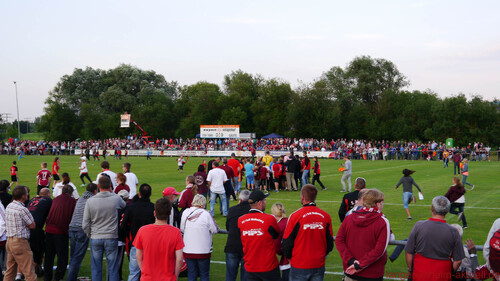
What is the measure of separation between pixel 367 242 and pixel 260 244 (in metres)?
1.39

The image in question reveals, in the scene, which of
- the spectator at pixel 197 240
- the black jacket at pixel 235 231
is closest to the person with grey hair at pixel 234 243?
the black jacket at pixel 235 231

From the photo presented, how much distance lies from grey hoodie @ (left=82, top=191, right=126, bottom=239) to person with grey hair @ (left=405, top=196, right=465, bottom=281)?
4.77 meters

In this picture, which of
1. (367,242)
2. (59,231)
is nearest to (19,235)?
(59,231)

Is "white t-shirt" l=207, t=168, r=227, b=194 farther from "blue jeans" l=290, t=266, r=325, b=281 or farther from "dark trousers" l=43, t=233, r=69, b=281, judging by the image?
"blue jeans" l=290, t=266, r=325, b=281

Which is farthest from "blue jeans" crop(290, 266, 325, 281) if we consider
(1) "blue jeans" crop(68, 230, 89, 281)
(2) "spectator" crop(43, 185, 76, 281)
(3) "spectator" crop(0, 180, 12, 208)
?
(3) "spectator" crop(0, 180, 12, 208)

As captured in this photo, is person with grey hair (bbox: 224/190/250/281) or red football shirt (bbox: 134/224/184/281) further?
person with grey hair (bbox: 224/190/250/281)

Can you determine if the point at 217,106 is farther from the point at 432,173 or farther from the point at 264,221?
the point at 264,221

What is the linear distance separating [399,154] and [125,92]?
169 ft

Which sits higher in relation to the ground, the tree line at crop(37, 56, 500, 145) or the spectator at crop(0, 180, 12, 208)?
the tree line at crop(37, 56, 500, 145)

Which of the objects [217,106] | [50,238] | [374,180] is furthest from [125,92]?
[50,238]

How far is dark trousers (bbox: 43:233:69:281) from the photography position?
27.6 feet

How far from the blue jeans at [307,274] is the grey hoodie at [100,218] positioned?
11.2 ft

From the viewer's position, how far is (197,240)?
6.96 meters

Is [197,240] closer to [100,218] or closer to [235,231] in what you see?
[235,231]
